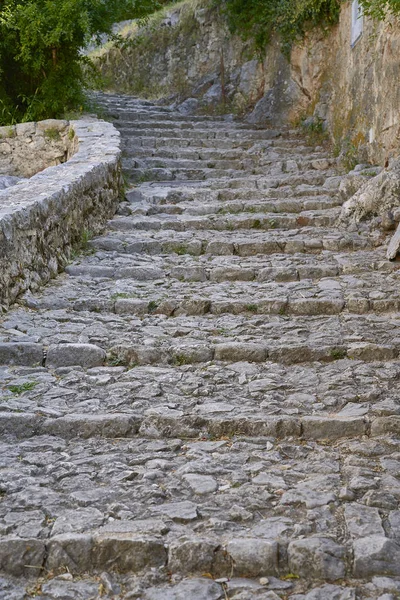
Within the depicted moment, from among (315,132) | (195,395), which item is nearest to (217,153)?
(315,132)

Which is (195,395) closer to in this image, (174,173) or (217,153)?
(174,173)

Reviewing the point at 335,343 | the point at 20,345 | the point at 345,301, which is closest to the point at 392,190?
the point at 345,301

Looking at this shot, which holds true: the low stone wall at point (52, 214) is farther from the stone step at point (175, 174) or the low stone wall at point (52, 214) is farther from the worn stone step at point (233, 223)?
the stone step at point (175, 174)

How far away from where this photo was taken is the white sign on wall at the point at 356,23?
851 cm

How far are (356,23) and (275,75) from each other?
3.36 m

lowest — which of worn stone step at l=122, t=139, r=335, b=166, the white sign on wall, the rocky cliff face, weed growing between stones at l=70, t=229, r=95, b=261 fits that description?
weed growing between stones at l=70, t=229, r=95, b=261

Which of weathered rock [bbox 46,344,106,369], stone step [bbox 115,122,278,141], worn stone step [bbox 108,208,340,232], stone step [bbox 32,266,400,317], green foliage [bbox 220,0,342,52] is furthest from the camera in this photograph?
stone step [bbox 115,122,278,141]

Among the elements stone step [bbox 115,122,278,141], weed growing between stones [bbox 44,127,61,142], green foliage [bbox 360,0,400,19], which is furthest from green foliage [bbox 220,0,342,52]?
weed growing between stones [bbox 44,127,61,142]

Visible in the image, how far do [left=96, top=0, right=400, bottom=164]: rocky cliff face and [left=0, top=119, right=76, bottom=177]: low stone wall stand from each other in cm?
352

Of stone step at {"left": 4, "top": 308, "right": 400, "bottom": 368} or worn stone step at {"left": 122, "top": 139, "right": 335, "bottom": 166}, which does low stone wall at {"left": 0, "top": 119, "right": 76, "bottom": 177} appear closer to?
worn stone step at {"left": 122, "top": 139, "right": 335, "bottom": 166}

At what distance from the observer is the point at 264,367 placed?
155 inches

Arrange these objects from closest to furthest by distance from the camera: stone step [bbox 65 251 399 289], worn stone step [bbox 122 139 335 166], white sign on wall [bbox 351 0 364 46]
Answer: stone step [bbox 65 251 399 289]
white sign on wall [bbox 351 0 364 46]
worn stone step [bbox 122 139 335 166]

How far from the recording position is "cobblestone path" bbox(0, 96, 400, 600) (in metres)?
2.30

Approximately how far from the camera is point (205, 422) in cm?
326
